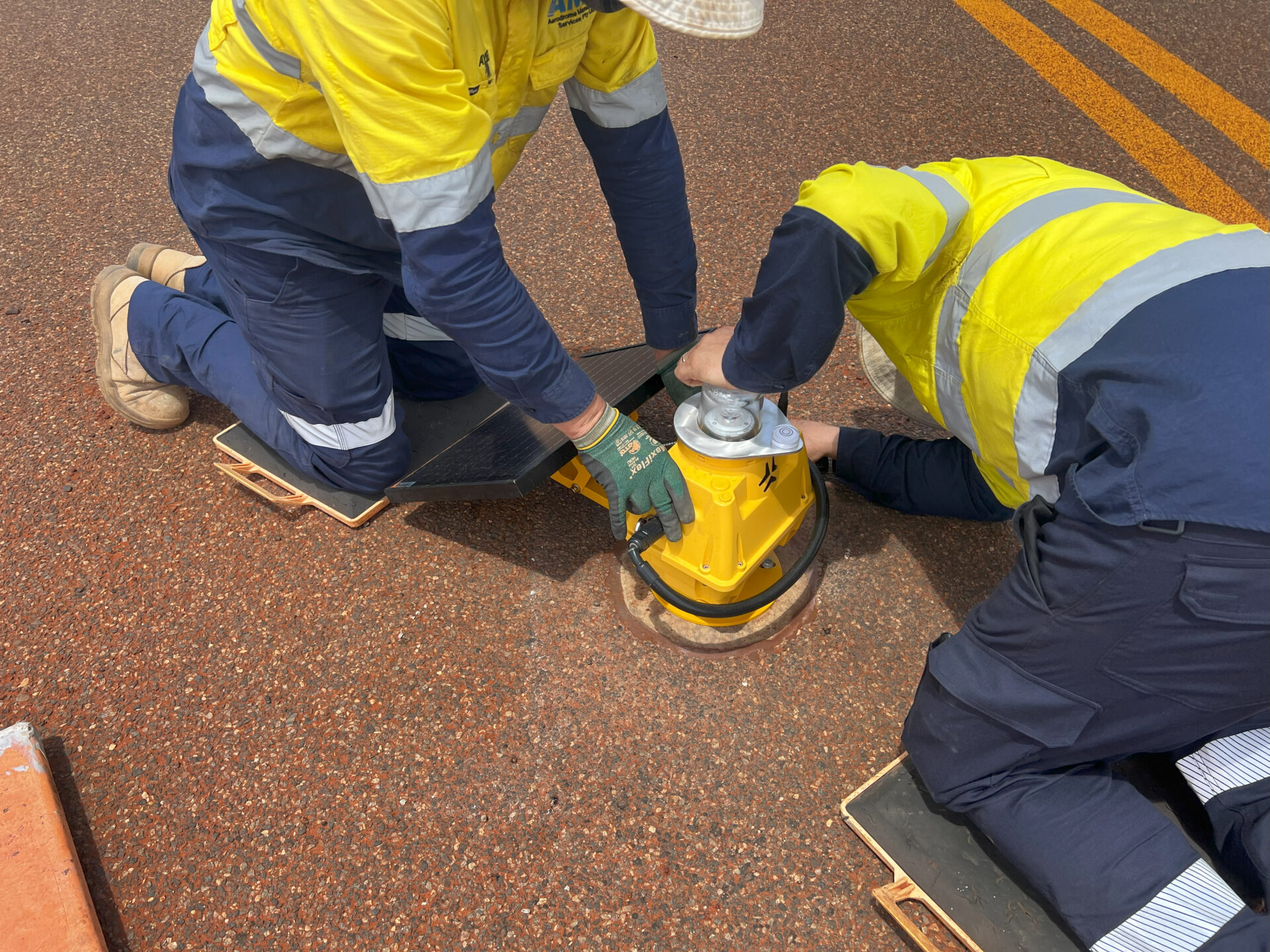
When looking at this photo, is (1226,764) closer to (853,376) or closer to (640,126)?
(853,376)

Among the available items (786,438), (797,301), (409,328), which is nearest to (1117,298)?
(797,301)

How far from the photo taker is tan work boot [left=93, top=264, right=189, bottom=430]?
2443 mm

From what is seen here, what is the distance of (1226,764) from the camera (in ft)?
5.18

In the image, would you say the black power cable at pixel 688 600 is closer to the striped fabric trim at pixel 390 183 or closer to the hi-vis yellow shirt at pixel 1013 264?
the hi-vis yellow shirt at pixel 1013 264

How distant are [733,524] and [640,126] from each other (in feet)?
3.07

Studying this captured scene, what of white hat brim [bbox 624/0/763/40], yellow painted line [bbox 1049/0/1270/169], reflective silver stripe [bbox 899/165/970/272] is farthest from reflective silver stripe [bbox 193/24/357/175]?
yellow painted line [bbox 1049/0/1270/169]

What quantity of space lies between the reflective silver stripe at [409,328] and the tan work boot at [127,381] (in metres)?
0.68

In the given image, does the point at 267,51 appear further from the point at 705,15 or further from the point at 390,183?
the point at 705,15

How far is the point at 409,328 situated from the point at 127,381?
33.2 inches

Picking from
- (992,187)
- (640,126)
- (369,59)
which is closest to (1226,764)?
(992,187)

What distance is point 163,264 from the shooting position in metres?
2.68

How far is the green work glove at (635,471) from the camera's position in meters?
1.71

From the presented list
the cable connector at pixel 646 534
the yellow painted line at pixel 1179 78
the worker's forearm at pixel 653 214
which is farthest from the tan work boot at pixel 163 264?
the yellow painted line at pixel 1179 78

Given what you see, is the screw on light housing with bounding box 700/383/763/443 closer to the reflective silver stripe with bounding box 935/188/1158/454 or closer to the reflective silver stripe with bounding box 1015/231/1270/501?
the reflective silver stripe with bounding box 935/188/1158/454
